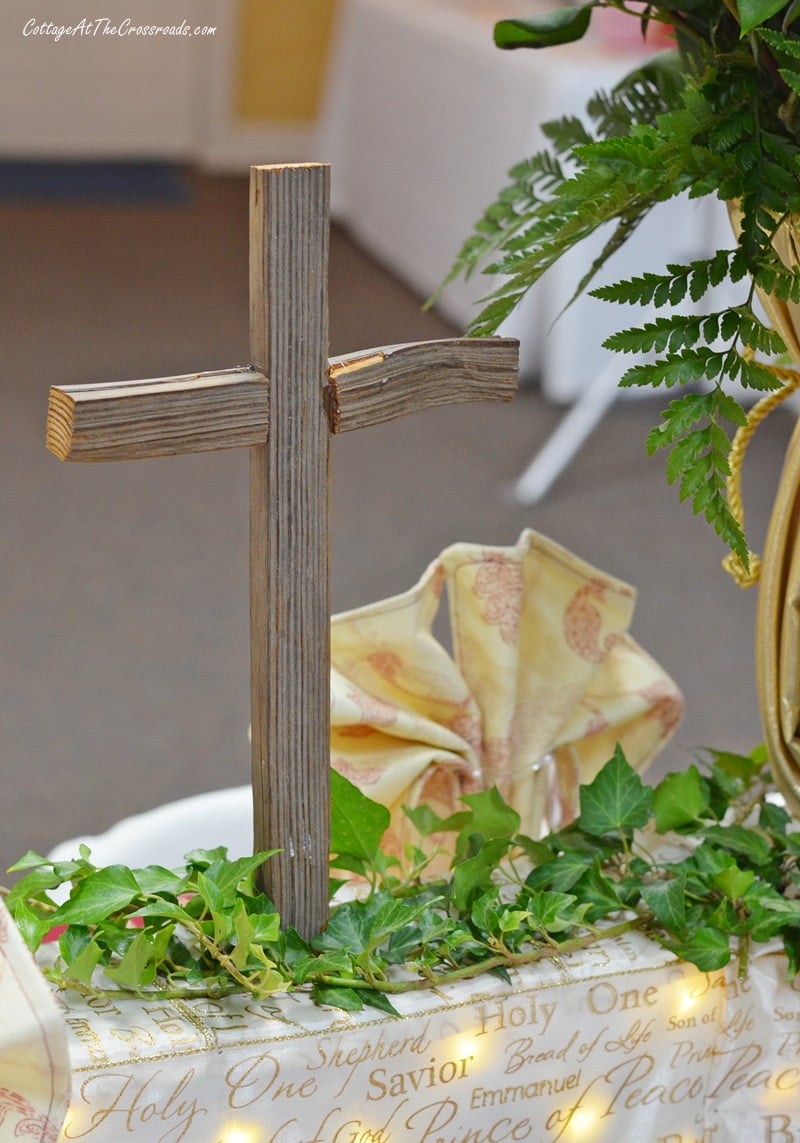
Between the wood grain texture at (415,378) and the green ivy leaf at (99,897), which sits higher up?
the wood grain texture at (415,378)

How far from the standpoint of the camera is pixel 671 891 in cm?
62

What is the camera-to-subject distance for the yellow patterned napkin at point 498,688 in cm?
74

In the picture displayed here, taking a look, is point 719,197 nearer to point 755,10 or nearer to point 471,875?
point 755,10

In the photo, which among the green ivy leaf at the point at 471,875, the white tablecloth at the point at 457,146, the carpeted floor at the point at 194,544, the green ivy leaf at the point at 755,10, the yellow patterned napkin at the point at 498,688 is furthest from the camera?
the white tablecloth at the point at 457,146

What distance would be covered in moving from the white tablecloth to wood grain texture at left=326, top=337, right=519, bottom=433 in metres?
1.80

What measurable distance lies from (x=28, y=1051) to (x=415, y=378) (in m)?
0.30

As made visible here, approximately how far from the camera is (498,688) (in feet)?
2.48

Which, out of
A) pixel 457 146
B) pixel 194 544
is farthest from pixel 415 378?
pixel 457 146

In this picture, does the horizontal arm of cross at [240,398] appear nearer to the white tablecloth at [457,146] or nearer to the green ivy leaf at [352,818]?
the green ivy leaf at [352,818]

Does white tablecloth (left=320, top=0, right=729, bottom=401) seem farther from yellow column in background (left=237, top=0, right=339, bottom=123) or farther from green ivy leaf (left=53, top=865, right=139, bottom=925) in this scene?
green ivy leaf (left=53, top=865, right=139, bottom=925)

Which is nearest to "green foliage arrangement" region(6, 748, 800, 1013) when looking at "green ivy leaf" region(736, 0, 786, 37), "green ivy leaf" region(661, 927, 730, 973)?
"green ivy leaf" region(661, 927, 730, 973)

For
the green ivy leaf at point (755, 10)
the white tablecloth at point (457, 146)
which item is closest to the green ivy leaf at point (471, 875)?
the green ivy leaf at point (755, 10)

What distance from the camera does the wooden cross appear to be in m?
0.50

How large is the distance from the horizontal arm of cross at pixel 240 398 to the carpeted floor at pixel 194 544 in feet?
3.88
